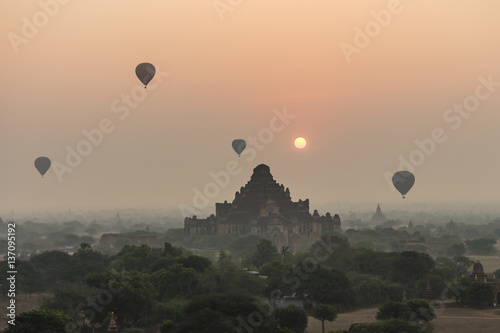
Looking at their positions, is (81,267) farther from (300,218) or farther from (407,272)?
(300,218)

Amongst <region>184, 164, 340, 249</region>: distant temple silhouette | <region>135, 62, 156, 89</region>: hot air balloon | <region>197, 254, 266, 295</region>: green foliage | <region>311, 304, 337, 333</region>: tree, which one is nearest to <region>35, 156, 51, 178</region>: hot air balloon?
<region>184, 164, 340, 249</region>: distant temple silhouette

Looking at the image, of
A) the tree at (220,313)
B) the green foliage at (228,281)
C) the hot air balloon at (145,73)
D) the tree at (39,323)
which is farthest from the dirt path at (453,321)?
the hot air balloon at (145,73)

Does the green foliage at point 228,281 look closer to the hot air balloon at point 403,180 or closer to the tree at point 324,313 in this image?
the tree at point 324,313

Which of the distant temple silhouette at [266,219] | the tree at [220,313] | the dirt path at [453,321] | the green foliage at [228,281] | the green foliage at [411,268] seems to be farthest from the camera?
the distant temple silhouette at [266,219]

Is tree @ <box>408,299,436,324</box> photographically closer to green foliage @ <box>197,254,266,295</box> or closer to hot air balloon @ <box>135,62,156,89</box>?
green foliage @ <box>197,254,266,295</box>

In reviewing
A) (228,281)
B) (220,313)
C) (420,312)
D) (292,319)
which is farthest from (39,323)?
(420,312)

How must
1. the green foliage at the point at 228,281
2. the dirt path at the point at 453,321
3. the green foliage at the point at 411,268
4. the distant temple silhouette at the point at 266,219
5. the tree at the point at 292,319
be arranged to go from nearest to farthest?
1. the tree at the point at 292,319
2. the dirt path at the point at 453,321
3. the green foliage at the point at 228,281
4. the green foliage at the point at 411,268
5. the distant temple silhouette at the point at 266,219
